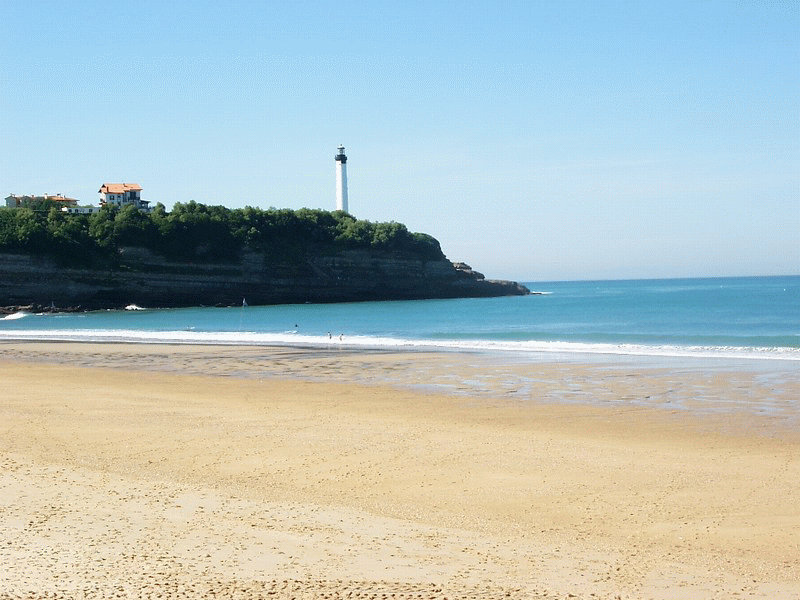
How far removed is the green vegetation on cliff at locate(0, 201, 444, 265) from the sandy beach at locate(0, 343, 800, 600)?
66371 millimetres

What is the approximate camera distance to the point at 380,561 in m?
6.94

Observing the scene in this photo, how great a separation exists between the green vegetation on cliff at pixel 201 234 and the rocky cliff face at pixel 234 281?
127cm

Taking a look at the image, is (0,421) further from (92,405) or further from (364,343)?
(364,343)

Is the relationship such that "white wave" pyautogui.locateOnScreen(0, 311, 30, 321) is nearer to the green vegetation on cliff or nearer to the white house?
the green vegetation on cliff

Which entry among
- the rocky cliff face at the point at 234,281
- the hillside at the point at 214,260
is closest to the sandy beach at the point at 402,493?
the rocky cliff face at the point at 234,281

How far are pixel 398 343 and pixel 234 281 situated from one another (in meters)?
56.0

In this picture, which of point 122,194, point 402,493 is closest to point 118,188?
point 122,194

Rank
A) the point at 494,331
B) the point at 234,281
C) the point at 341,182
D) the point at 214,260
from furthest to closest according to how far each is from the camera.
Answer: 1. the point at 341,182
2. the point at 214,260
3. the point at 234,281
4. the point at 494,331

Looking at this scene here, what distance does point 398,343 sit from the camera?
1379 inches

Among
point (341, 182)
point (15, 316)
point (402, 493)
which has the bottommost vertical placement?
point (402, 493)

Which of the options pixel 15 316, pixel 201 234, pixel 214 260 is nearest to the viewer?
pixel 15 316

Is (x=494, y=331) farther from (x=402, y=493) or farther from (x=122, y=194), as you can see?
(x=122, y=194)

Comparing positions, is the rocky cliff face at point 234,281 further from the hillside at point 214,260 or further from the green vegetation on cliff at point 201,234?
the green vegetation on cliff at point 201,234

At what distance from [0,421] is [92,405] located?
2383mm
